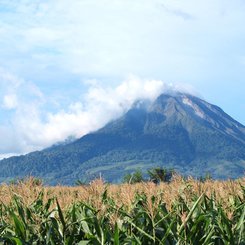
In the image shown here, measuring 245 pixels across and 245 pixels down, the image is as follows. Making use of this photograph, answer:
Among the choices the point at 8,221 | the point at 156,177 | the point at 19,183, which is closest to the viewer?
the point at 8,221

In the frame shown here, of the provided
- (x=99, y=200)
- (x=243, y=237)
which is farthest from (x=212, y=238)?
(x=99, y=200)

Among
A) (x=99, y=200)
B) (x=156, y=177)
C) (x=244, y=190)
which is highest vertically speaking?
(x=99, y=200)

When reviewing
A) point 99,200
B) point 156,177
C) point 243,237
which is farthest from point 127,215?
point 156,177

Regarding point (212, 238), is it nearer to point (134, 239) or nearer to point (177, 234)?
point (177, 234)

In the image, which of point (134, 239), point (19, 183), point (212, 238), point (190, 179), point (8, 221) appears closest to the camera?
point (134, 239)

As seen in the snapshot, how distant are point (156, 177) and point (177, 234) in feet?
210

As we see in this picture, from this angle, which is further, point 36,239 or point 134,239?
point 36,239

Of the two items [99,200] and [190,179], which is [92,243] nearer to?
[99,200]

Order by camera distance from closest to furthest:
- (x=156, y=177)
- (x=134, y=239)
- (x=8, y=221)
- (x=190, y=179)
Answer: (x=134, y=239)
(x=8, y=221)
(x=190, y=179)
(x=156, y=177)

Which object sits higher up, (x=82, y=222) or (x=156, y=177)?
(x=82, y=222)

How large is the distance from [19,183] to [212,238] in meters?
3.95

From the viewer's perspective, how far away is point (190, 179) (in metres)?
11.3

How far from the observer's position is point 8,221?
8.47 metres

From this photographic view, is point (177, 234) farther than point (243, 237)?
No
